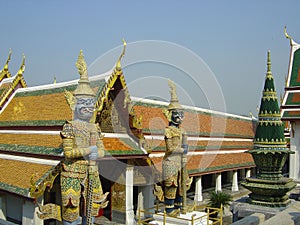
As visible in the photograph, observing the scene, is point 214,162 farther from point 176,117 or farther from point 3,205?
point 176,117

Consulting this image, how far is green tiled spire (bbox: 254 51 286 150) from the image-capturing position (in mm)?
8219

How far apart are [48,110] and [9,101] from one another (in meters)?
3.81

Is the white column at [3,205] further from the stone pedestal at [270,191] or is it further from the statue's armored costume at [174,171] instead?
the stone pedestal at [270,191]

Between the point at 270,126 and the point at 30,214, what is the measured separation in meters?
7.35

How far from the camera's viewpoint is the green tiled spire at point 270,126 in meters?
8.22

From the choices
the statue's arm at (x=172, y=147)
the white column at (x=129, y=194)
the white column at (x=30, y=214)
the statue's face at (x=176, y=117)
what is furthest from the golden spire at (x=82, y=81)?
the white column at (x=129, y=194)

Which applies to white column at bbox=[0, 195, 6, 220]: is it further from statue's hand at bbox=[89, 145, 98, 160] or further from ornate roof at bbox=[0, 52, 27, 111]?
statue's hand at bbox=[89, 145, 98, 160]

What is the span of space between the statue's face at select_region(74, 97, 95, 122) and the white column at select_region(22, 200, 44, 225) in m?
4.83

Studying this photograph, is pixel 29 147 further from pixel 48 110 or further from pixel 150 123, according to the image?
pixel 150 123

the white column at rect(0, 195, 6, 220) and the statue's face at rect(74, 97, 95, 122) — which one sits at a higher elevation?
the statue's face at rect(74, 97, 95, 122)

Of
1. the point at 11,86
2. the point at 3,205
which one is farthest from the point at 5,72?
the point at 3,205

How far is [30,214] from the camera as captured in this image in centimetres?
1102

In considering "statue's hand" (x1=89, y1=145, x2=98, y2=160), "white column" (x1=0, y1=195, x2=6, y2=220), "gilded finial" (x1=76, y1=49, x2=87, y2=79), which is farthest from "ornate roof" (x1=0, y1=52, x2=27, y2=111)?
"statue's hand" (x1=89, y1=145, x2=98, y2=160)

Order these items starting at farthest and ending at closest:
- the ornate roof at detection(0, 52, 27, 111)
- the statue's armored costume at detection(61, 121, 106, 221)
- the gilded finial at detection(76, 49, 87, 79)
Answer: the ornate roof at detection(0, 52, 27, 111) → the gilded finial at detection(76, 49, 87, 79) → the statue's armored costume at detection(61, 121, 106, 221)
